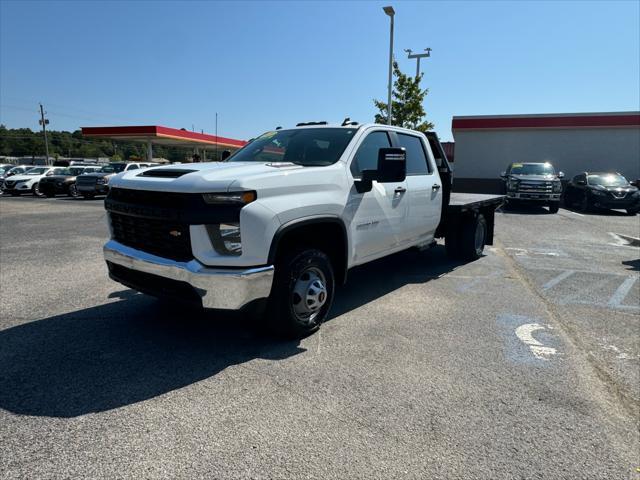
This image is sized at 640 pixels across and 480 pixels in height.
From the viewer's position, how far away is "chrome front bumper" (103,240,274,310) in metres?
3.27

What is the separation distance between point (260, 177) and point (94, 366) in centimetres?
190

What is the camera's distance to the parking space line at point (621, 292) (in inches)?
212

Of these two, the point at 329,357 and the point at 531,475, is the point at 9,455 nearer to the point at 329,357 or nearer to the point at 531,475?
the point at 329,357

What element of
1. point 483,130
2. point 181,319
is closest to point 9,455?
point 181,319

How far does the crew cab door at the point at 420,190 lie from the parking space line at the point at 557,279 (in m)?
1.66

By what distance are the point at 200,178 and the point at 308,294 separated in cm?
133

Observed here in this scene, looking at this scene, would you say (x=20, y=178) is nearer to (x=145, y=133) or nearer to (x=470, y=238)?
(x=145, y=133)

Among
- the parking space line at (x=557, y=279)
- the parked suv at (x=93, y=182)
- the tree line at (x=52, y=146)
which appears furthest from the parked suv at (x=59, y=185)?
the tree line at (x=52, y=146)

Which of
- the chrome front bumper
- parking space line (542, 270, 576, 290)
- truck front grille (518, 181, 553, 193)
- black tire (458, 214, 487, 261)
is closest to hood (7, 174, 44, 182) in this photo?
truck front grille (518, 181, 553, 193)

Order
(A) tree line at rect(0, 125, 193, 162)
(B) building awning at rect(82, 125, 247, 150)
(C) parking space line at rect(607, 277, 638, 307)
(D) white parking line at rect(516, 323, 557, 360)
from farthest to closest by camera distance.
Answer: (A) tree line at rect(0, 125, 193, 162) < (B) building awning at rect(82, 125, 247, 150) < (C) parking space line at rect(607, 277, 638, 307) < (D) white parking line at rect(516, 323, 557, 360)

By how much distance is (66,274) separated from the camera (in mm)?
6246

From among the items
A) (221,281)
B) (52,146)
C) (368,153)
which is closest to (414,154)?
(368,153)

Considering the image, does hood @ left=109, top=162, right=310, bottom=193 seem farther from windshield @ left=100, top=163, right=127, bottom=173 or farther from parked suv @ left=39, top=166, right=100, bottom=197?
parked suv @ left=39, top=166, right=100, bottom=197

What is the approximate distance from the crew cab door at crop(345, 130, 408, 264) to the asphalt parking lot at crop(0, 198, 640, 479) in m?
0.69
